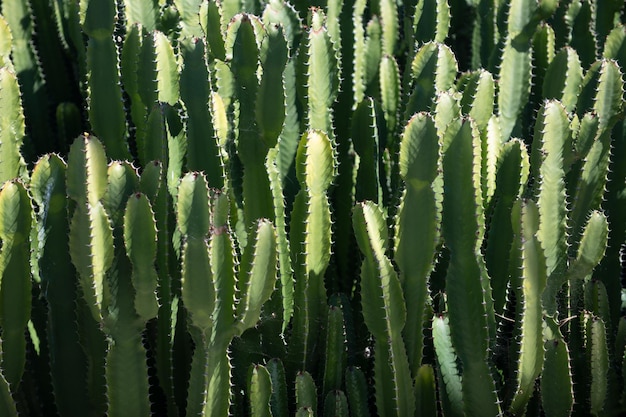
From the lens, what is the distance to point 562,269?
2.07 m

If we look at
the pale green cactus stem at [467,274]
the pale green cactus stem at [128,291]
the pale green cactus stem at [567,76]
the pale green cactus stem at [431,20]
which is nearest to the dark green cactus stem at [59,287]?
the pale green cactus stem at [128,291]

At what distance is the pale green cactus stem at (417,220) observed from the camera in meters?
1.81

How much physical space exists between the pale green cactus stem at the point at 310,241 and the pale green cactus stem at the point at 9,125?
726mm

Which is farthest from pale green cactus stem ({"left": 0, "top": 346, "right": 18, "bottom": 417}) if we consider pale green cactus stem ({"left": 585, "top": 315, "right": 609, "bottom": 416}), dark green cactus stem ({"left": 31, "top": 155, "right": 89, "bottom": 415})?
pale green cactus stem ({"left": 585, "top": 315, "right": 609, "bottom": 416})

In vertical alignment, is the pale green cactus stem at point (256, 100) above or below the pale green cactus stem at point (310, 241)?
above

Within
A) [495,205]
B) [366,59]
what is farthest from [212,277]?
[366,59]

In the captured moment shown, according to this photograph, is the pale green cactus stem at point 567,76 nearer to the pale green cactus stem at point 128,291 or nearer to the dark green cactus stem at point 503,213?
the dark green cactus stem at point 503,213

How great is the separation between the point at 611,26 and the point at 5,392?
2.25m

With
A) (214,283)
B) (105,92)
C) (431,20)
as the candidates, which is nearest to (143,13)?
(105,92)

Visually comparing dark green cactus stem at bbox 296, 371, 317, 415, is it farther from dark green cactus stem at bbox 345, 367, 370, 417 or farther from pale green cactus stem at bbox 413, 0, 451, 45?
pale green cactus stem at bbox 413, 0, 451, 45

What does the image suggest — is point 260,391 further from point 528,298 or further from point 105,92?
point 105,92

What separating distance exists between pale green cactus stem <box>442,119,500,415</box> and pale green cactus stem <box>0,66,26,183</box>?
1.08m

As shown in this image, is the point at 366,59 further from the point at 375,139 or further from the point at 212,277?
the point at 212,277

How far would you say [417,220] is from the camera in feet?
6.13
